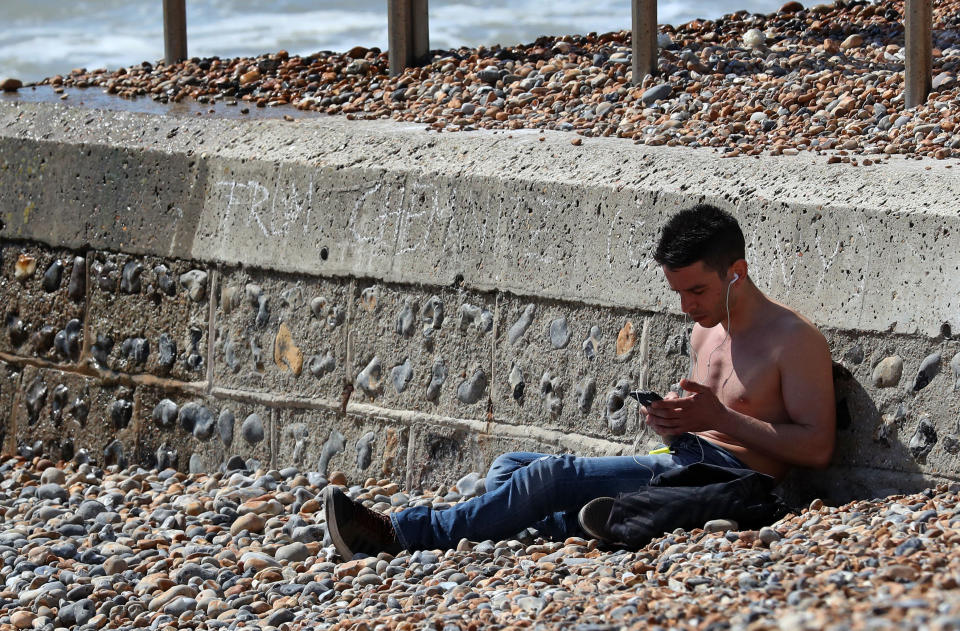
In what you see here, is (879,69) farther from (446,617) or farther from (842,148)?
(446,617)

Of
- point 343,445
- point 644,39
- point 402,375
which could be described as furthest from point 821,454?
point 644,39

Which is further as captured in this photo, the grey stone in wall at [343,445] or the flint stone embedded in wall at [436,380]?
the grey stone in wall at [343,445]

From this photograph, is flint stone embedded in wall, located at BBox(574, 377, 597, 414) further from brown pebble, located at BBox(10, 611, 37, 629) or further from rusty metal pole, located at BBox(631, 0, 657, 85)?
rusty metal pole, located at BBox(631, 0, 657, 85)

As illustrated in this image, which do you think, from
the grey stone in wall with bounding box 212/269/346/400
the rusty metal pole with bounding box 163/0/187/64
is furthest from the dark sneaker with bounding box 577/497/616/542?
the rusty metal pole with bounding box 163/0/187/64

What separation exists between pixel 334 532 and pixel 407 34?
3.69m

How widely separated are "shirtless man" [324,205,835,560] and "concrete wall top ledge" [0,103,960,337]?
0.59 ft

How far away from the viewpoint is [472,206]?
4.86m

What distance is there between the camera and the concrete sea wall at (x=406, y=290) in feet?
13.2

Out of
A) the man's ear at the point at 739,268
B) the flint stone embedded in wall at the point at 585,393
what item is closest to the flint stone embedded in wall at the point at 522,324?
the flint stone embedded in wall at the point at 585,393

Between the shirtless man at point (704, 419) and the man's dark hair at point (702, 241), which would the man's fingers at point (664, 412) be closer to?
the shirtless man at point (704, 419)

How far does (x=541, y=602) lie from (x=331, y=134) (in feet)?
9.05

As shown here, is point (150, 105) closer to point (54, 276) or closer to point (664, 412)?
point (54, 276)

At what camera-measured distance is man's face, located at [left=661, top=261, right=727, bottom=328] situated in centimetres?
405

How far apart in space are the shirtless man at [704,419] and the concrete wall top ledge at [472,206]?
18 centimetres
